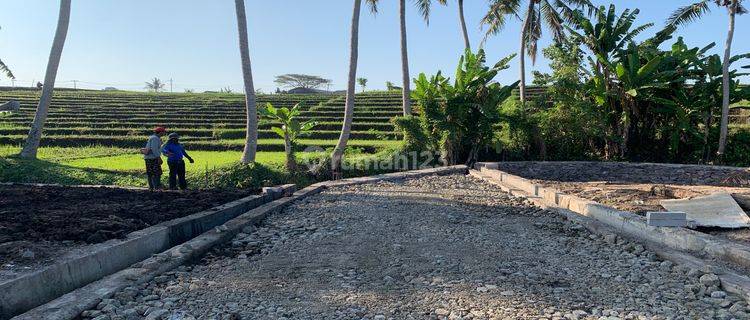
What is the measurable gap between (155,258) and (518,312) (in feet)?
10.3

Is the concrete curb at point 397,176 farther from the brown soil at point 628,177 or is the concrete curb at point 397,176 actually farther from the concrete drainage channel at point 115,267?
the concrete drainage channel at point 115,267

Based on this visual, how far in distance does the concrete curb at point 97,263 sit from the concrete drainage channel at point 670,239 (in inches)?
190

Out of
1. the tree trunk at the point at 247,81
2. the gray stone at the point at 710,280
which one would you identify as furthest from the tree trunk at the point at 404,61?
the gray stone at the point at 710,280

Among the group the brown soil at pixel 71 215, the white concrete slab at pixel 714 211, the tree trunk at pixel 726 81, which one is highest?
the tree trunk at pixel 726 81

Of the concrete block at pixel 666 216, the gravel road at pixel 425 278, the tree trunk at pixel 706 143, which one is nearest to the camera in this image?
the gravel road at pixel 425 278

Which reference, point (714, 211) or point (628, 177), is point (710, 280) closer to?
point (714, 211)

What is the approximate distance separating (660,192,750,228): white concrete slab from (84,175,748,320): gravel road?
5.24ft

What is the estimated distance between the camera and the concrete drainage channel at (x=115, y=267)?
11.1 feet

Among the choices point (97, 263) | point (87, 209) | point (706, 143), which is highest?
point (706, 143)

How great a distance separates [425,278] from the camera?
4336 millimetres

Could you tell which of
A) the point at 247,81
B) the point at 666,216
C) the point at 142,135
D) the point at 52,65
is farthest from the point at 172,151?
the point at 142,135

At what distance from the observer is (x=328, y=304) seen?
146 inches

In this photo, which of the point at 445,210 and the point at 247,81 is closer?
the point at 445,210

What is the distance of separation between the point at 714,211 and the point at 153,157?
887 centimetres
